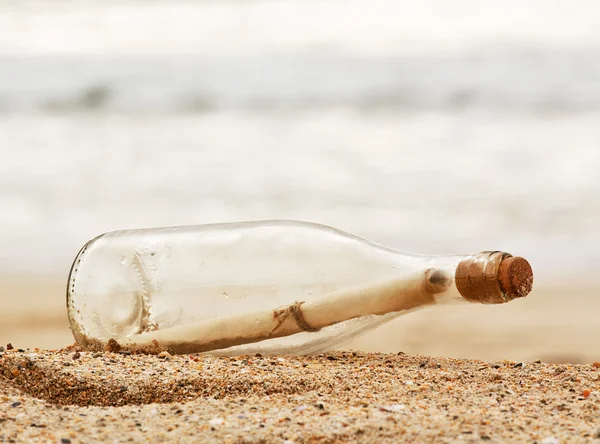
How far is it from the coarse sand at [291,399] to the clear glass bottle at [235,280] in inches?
3.5

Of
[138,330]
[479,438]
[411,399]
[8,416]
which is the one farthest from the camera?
[138,330]

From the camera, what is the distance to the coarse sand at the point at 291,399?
1217 millimetres

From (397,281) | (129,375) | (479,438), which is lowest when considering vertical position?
(479,438)

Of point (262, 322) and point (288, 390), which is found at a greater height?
point (262, 322)

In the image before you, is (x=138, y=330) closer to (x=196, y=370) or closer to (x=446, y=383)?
(x=196, y=370)

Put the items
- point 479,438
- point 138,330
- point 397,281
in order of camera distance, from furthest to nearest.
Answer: point 138,330 < point 397,281 < point 479,438

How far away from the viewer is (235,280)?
185cm

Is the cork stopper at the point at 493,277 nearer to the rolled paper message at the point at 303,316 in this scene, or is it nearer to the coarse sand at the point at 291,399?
the rolled paper message at the point at 303,316

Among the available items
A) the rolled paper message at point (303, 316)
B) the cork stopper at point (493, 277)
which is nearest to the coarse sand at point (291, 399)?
the rolled paper message at point (303, 316)

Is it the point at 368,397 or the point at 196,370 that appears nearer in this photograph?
the point at 368,397

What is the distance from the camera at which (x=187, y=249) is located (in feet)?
6.39

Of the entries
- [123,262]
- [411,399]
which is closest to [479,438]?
[411,399]

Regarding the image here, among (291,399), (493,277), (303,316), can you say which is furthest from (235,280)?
(493,277)

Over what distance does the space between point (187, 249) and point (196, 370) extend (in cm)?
Result: 38
